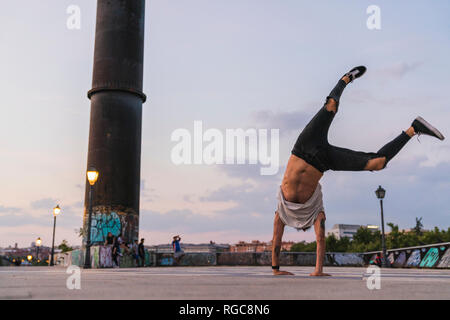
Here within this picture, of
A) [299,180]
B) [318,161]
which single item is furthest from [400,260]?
[318,161]

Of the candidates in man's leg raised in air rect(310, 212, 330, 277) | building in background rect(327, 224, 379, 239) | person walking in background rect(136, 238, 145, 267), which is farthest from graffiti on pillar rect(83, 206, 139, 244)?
building in background rect(327, 224, 379, 239)

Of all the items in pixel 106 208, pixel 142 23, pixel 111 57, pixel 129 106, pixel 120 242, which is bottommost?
pixel 120 242

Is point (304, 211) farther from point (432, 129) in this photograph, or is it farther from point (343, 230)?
point (343, 230)

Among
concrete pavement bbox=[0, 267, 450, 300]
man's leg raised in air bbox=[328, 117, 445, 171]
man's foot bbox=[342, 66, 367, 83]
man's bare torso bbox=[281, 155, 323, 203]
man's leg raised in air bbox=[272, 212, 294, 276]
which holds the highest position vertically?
man's foot bbox=[342, 66, 367, 83]

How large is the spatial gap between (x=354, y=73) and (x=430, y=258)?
1695 cm

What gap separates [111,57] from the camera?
901 inches

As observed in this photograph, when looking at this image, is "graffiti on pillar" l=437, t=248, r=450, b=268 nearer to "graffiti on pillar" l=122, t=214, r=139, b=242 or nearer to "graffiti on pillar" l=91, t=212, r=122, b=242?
"graffiti on pillar" l=122, t=214, r=139, b=242

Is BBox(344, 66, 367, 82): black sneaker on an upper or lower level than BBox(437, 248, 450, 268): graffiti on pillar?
upper

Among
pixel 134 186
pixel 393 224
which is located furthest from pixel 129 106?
pixel 393 224

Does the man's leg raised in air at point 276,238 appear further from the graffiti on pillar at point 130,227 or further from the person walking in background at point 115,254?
the graffiti on pillar at point 130,227

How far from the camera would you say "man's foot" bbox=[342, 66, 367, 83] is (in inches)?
239

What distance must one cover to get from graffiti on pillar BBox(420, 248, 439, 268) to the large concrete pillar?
14717 mm

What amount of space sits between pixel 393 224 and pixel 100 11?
69693 mm
